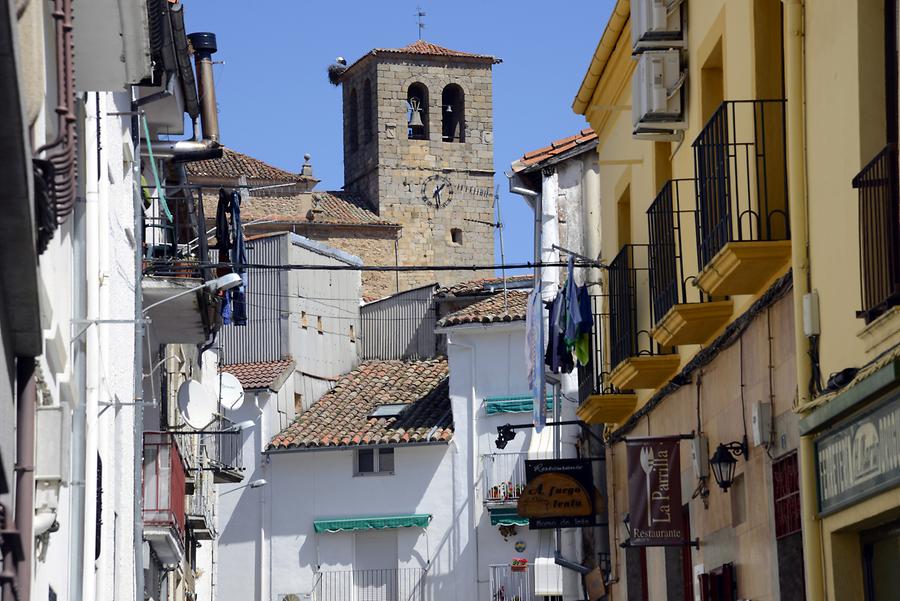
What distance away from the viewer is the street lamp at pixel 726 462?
1398 cm

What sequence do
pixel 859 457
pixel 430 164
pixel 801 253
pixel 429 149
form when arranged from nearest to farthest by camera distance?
pixel 859 457
pixel 801 253
pixel 430 164
pixel 429 149

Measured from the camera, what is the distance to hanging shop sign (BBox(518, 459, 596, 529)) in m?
21.8

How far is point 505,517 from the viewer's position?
→ 1604 inches

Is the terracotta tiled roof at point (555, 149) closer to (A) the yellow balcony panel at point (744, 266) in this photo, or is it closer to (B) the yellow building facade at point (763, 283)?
(B) the yellow building facade at point (763, 283)

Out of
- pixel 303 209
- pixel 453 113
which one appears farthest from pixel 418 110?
pixel 303 209

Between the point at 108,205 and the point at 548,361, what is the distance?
7.56 meters

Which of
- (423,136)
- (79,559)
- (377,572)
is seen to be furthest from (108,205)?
(423,136)

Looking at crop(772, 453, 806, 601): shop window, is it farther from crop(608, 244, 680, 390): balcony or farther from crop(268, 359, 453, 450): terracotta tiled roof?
crop(268, 359, 453, 450): terracotta tiled roof

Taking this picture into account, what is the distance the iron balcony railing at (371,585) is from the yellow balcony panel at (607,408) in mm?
22395

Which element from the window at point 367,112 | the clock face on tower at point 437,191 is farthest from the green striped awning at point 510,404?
the window at point 367,112

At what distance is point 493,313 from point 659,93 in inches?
→ 1052

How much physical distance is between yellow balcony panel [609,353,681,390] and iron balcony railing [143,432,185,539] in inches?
282

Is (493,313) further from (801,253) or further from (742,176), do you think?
(801,253)

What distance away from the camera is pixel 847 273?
10.5 meters
